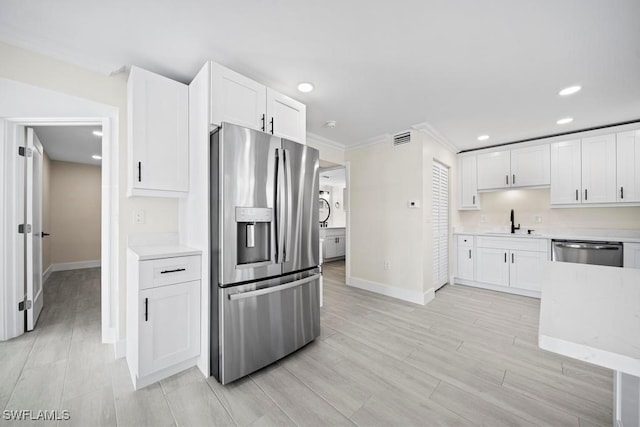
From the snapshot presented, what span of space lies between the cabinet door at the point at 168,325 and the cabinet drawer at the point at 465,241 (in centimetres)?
431

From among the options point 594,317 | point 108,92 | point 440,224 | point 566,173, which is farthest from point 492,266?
point 108,92

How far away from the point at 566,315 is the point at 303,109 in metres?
2.42

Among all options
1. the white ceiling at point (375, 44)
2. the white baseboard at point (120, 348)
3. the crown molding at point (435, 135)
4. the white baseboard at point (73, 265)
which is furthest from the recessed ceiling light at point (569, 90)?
the white baseboard at point (73, 265)

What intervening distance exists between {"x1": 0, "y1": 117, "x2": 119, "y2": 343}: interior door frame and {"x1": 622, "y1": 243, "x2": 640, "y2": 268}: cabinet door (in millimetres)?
5747

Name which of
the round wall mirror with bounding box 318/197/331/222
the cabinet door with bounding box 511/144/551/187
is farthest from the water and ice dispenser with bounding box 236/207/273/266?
the round wall mirror with bounding box 318/197/331/222

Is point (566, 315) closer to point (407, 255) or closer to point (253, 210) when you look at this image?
point (253, 210)

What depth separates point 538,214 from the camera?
4188 millimetres

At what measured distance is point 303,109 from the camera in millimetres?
2521

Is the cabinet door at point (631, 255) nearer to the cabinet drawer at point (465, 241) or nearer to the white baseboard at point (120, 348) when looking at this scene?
the cabinet drawer at point (465, 241)

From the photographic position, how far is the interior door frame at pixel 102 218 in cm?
216

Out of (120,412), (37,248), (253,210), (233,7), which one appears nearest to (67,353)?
(120,412)

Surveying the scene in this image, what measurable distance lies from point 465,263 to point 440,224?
940mm

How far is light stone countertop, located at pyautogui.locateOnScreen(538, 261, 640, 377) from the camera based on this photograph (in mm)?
704

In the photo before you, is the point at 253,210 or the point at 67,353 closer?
the point at 253,210
